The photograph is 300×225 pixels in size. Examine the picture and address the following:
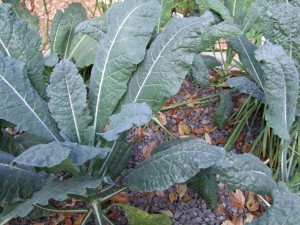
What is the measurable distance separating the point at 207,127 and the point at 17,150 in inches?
31.2

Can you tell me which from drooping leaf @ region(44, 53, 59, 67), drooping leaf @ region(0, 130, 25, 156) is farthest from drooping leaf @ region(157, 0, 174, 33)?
drooping leaf @ region(0, 130, 25, 156)

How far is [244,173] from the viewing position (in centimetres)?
104

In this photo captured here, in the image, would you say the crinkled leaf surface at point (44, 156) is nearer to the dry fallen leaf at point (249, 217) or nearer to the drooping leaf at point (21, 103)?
the drooping leaf at point (21, 103)

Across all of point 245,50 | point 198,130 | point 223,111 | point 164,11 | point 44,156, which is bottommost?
point 198,130

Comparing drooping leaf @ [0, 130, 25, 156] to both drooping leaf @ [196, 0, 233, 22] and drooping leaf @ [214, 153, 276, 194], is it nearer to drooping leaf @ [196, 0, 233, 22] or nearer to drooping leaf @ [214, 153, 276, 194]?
drooping leaf @ [214, 153, 276, 194]

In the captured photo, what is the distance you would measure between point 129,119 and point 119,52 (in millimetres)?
308

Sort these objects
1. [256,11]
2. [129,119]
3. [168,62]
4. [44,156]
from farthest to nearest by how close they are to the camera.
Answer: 1. [256,11]
2. [168,62]
3. [129,119]
4. [44,156]

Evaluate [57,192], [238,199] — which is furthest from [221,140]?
[57,192]

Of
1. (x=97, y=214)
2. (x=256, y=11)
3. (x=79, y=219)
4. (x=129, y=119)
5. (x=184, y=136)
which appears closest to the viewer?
(x=129, y=119)

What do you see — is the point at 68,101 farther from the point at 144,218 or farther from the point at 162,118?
the point at 162,118

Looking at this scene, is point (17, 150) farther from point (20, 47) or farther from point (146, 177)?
point (146, 177)

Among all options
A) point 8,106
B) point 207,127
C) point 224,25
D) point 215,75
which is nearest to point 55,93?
point 8,106

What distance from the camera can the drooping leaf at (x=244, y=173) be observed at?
1.00m

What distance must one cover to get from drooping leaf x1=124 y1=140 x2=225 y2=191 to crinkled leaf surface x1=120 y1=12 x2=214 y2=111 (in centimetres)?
18
